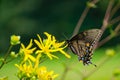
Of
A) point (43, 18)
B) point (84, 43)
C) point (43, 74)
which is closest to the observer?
point (43, 74)

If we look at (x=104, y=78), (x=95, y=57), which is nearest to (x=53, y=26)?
(x=95, y=57)

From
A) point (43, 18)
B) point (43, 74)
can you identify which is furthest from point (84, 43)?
point (43, 18)

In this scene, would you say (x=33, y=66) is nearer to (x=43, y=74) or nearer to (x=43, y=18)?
(x=43, y=74)

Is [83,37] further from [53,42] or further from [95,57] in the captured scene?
[95,57]

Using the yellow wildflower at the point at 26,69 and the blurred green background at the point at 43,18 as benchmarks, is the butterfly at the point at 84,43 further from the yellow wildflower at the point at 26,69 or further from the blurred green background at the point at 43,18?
the blurred green background at the point at 43,18

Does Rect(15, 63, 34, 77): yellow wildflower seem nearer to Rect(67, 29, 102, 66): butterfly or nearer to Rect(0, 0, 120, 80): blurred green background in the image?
Rect(67, 29, 102, 66): butterfly

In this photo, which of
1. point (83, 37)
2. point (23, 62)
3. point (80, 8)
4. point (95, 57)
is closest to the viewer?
point (23, 62)
